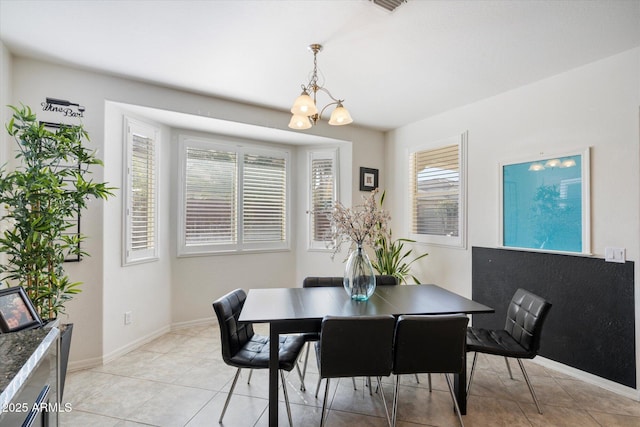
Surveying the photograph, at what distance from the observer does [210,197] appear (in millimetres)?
4141

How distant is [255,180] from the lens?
14.6 ft

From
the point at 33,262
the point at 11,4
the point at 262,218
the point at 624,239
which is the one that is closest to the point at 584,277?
the point at 624,239

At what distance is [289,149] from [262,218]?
108 cm

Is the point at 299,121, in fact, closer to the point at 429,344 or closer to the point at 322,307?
the point at 322,307

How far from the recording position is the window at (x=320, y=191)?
4.62m

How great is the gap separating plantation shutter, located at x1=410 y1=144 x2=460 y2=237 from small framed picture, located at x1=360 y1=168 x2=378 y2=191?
533 mm

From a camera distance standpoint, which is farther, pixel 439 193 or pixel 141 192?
pixel 439 193

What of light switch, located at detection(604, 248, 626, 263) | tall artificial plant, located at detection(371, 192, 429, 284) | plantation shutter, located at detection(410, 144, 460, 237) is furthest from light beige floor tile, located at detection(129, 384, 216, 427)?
light switch, located at detection(604, 248, 626, 263)

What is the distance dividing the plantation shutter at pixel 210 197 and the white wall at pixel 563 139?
8.48 feet

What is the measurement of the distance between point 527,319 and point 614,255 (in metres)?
0.97

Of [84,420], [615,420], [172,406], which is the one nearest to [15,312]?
[84,420]

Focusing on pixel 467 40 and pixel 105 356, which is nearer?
pixel 467 40

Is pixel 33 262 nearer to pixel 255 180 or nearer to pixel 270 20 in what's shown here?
pixel 270 20

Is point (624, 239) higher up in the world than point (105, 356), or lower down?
higher up
